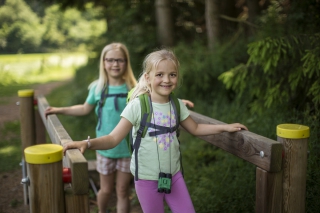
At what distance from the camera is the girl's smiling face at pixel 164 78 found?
101 inches

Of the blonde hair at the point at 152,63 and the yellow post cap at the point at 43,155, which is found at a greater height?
the blonde hair at the point at 152,63

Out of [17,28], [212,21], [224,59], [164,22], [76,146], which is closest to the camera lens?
[76,146]

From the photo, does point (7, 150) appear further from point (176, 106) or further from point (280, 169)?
point (280, 169)

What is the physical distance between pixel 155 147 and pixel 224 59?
178 inches

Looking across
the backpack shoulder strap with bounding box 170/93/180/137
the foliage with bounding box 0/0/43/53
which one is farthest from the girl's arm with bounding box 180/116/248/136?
the foliage with bounding box 0/0/43/53

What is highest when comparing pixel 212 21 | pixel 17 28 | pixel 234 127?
pixel 212 21

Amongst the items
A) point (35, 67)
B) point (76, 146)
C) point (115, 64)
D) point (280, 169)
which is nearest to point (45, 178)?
point (76, 146)

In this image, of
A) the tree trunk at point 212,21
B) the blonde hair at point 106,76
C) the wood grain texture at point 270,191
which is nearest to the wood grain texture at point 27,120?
the blonde hair at point 106,76

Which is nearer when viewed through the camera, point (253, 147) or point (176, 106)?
point (253, 147)

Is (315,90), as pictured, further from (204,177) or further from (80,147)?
(80,147)

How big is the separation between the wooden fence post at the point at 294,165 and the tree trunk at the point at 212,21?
505 cm

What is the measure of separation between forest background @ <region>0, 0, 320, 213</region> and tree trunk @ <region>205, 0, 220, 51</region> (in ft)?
0.06

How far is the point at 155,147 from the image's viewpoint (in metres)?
2.53

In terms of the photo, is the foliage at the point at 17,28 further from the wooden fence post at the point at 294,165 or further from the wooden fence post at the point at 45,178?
the wooden fence post at the point at 294,165
